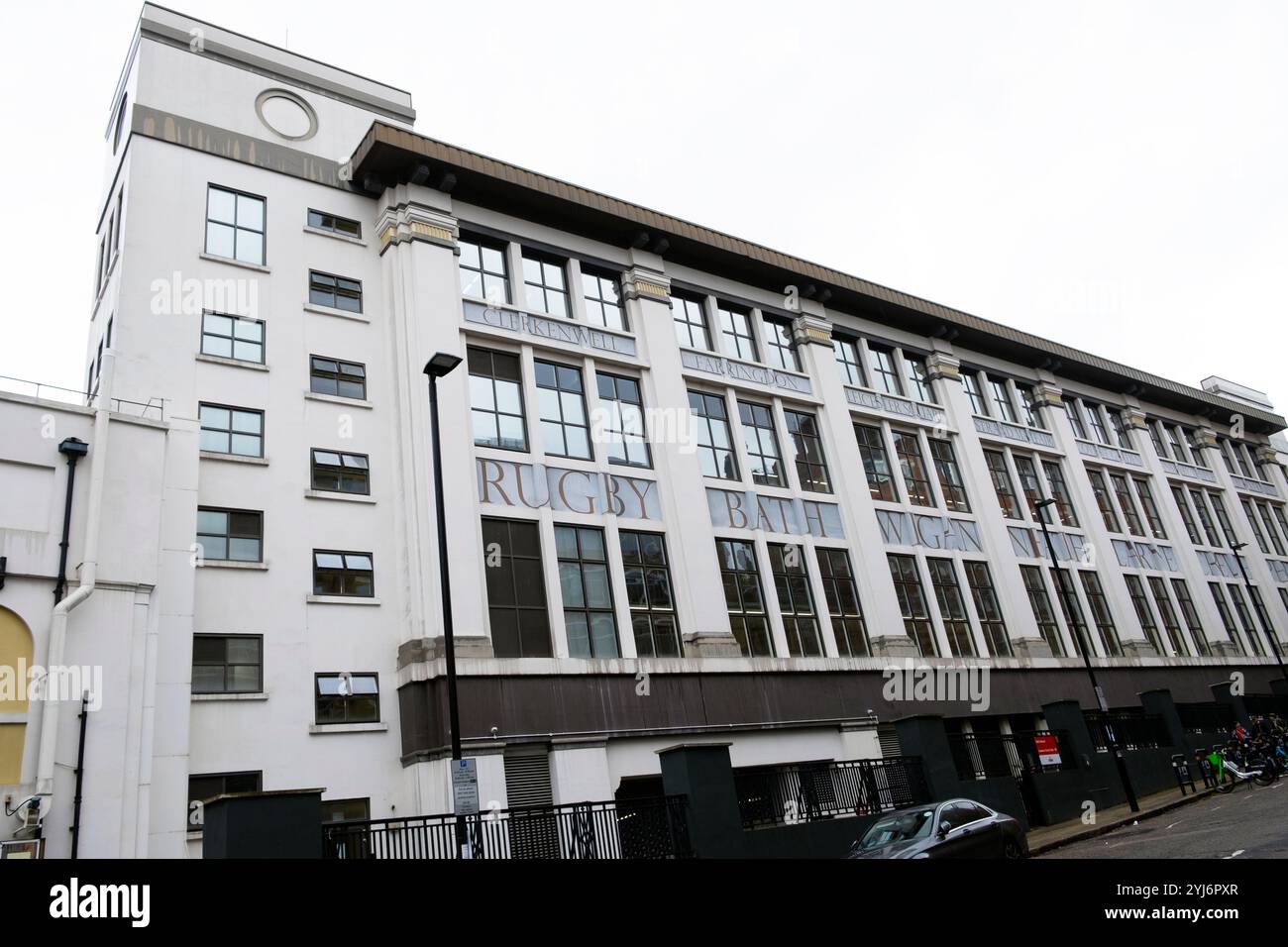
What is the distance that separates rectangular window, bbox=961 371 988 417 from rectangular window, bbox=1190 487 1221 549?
16.5 metres

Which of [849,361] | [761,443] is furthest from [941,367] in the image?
[761,443]

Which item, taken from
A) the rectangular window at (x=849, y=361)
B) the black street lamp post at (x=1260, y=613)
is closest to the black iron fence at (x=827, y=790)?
the rectangular window at (x=849, y=361)

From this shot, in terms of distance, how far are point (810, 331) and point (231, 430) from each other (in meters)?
20.6

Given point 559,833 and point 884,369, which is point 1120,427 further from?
point 559,833

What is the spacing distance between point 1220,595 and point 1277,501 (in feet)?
45.2

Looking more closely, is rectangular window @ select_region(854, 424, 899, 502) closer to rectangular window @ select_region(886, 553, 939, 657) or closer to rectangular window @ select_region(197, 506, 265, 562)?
rectangular window @ select_region(886, 553, 939, 657)

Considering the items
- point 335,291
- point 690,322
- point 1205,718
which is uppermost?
point 690,322

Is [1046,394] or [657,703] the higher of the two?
[1046,394]

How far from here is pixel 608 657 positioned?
2330 centimetres

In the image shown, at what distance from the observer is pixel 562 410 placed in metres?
26.5

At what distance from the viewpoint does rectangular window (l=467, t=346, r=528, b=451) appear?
976 inches

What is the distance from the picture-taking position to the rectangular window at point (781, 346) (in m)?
33.2

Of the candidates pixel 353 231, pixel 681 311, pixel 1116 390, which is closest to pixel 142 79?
pixel 353 231
